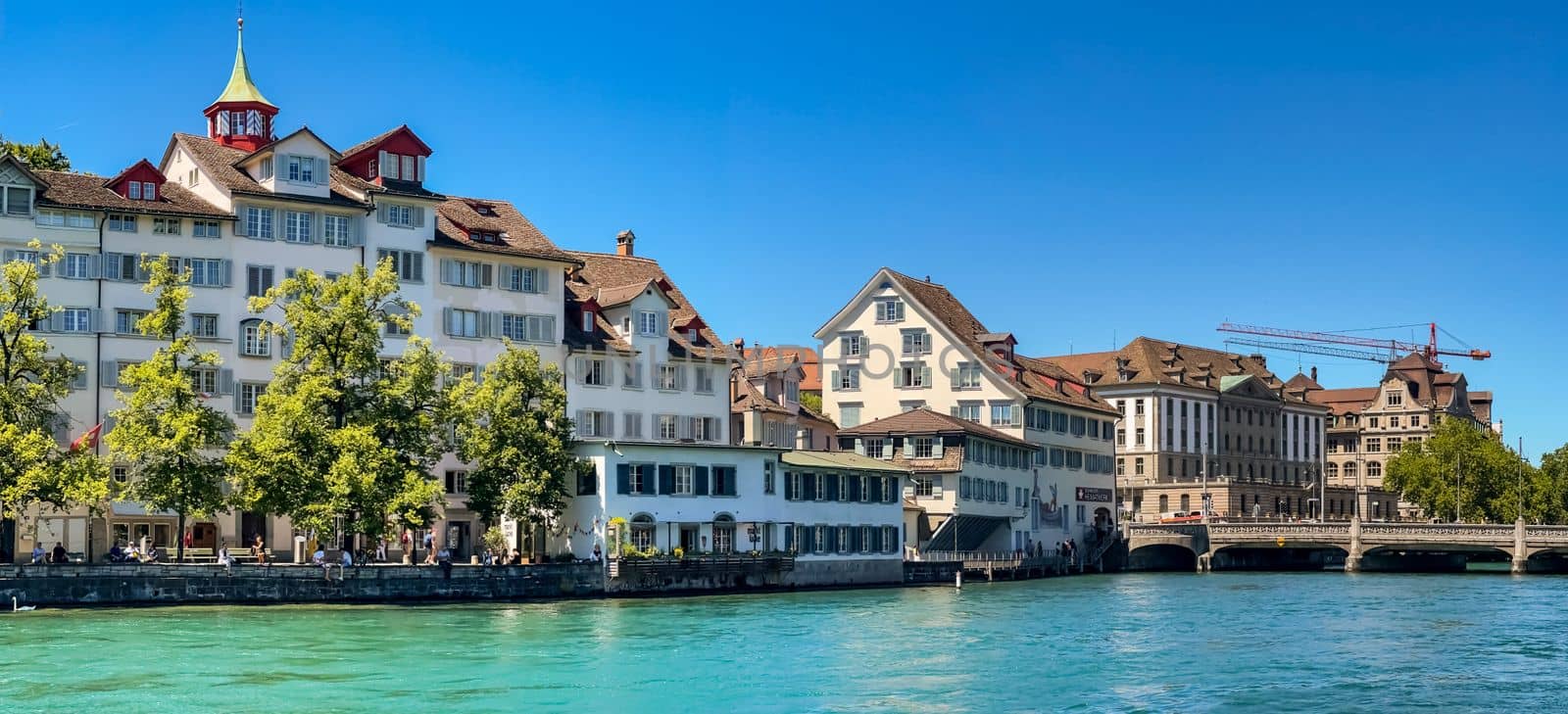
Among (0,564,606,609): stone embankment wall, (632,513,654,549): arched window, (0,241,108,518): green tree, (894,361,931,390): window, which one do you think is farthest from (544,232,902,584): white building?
(894,361,931,390): window

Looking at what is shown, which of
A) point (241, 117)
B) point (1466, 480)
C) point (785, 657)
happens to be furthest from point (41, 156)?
point (1466, 480)

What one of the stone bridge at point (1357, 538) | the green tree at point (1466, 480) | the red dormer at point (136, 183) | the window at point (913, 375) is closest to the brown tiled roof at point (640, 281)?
the red dormer at point (136, 183)

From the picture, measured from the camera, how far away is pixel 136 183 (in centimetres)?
8175

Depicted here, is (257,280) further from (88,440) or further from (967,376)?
(967,376)

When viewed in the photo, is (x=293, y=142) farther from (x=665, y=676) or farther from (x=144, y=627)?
(x=665, y=676)

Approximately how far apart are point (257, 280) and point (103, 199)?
6782 millimetres

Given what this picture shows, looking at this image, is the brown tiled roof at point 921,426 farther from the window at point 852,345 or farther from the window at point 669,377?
the window at point 669,377

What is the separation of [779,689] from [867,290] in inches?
3241

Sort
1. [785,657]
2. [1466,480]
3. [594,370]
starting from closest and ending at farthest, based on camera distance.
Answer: [785,657] < [594,370] < [1466,480]

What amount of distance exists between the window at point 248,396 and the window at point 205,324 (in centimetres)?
239

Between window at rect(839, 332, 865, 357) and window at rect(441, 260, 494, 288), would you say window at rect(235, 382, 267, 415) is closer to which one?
window at rect(441, 260, 494, 288)

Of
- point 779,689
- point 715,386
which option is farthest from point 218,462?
point 779,689

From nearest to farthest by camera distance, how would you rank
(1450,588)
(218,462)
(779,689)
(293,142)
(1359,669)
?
(779,689) < (1359,669) < (218,462) < (293,142) < (1450,588)

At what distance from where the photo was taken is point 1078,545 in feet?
424
